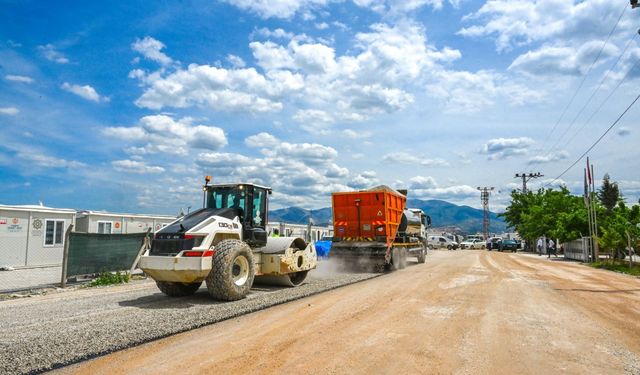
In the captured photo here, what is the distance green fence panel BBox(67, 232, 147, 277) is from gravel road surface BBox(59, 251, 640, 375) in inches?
239

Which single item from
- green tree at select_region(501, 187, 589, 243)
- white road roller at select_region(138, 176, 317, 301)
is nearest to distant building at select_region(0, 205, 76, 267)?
white road roller at select_region(138, 176, 317, 301)

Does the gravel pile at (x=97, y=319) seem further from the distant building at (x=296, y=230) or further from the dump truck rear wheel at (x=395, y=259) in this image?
the distant building at (x=296, y=230)

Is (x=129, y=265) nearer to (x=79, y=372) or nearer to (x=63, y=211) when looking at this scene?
(x=63, y=211)

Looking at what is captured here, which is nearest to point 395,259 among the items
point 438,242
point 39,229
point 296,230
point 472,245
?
point 39,229

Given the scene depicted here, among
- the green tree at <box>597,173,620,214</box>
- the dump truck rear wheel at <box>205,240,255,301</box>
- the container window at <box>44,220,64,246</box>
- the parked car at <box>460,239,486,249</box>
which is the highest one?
the green tree at <box>597,173,620,214</box>

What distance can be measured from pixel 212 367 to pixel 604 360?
476 centimetres

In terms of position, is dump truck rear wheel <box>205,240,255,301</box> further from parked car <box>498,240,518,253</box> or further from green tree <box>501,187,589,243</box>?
parked car <box>498,240,518,253</box>

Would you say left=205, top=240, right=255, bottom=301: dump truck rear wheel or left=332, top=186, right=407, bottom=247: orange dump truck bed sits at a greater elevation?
left=332, top=186, right=407, bottom=247: orange dump truck bed

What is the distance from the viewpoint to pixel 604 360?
544 centimetres

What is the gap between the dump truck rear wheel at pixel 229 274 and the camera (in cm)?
907

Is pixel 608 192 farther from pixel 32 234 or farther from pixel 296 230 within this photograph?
pixel 32 234

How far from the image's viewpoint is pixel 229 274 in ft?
30.1

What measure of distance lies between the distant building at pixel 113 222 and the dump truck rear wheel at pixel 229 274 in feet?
34.9

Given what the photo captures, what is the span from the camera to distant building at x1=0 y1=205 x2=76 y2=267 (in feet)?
58.3
